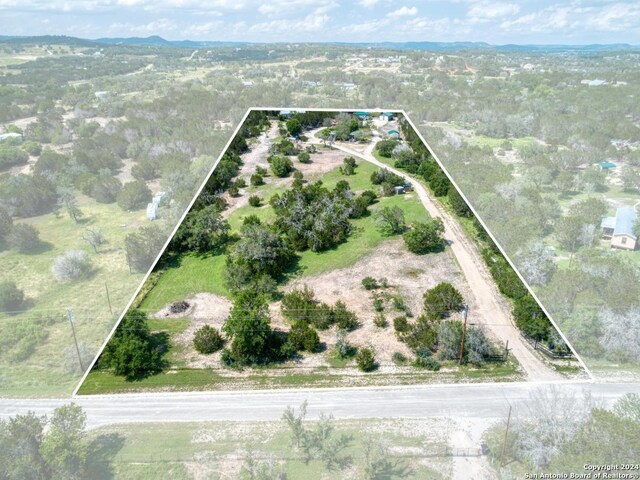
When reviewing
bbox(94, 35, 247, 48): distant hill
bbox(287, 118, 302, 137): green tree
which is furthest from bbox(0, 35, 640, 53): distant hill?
bbox(287, 118, 302, 137): green tree

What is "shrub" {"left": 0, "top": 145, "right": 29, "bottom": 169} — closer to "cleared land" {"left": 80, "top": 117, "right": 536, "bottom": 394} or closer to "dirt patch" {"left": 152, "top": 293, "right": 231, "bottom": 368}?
"cleared land" {"left": 80, "top": 117, "right": 536, "bottom": 394}

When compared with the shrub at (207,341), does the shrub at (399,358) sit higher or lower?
lower

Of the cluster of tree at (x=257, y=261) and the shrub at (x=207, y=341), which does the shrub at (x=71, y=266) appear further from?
the cluster of tree at (x=257, y=261)

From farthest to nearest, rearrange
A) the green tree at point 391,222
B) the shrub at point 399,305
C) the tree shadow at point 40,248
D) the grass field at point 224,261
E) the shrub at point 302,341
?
the green tree at point 391,222
the grass field at point 224,261
the shrub at point 399,305
the shrub at point 302,341
the tree shadow at point 40,248

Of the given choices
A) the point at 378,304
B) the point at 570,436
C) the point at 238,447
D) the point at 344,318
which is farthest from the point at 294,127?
the point at 570,436

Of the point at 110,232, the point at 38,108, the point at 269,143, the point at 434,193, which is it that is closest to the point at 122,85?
the point at 38,108

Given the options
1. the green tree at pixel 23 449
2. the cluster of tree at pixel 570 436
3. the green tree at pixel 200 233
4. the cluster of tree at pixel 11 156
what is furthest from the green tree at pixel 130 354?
the cluster of tree at pixel 570 436
